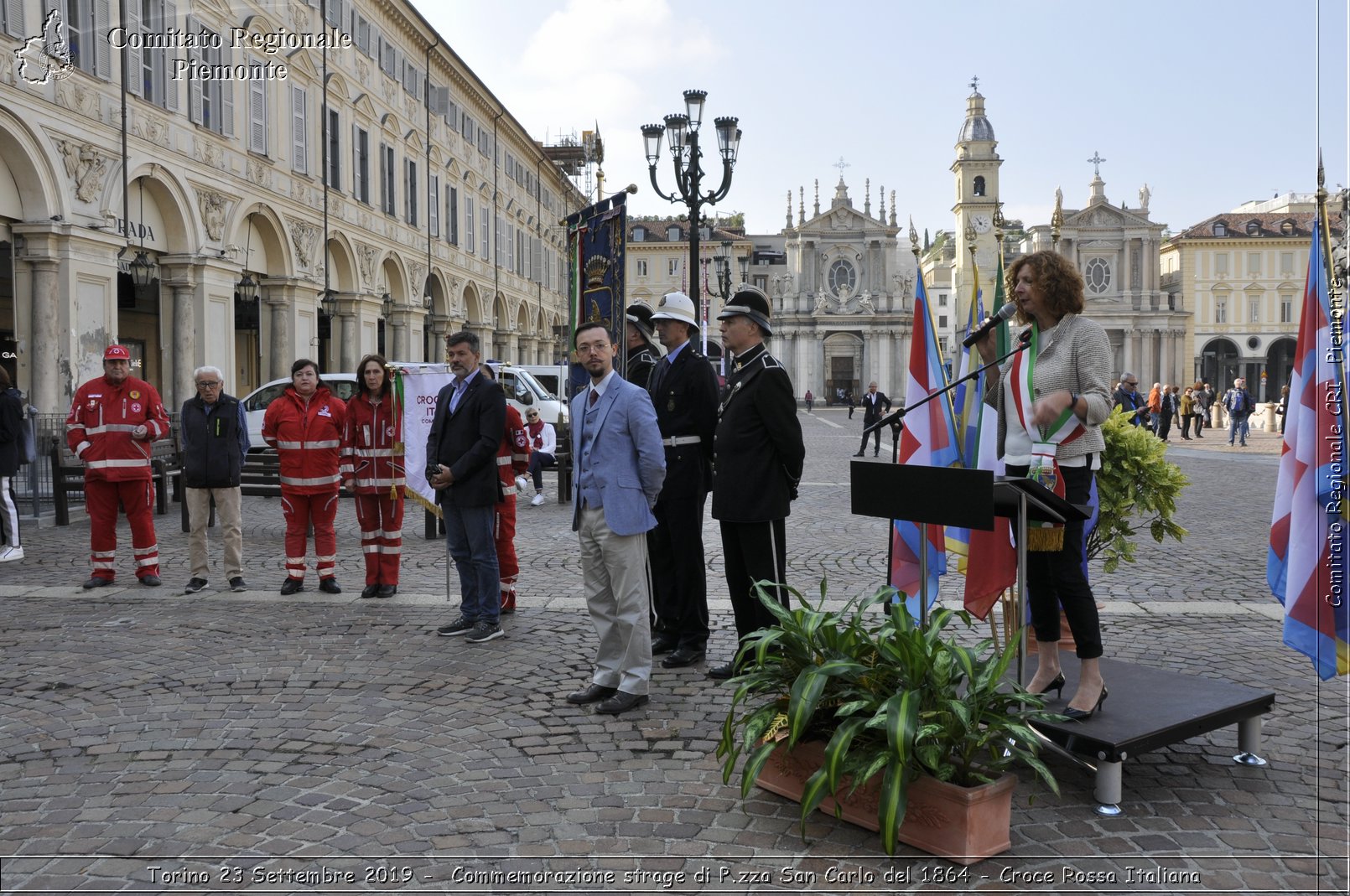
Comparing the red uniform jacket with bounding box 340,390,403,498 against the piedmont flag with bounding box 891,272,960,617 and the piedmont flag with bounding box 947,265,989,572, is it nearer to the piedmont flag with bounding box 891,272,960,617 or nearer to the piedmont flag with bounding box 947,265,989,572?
the piedmont flag with bounding box 891,272,960,617

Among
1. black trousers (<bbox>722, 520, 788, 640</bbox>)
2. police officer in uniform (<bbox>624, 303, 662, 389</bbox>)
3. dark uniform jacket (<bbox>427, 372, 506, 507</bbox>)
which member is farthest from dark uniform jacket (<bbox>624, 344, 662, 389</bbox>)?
black trousers (<bbox>722, 520, 788, 640</bbox>)

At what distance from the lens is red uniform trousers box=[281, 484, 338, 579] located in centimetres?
855

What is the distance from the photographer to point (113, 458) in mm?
8766

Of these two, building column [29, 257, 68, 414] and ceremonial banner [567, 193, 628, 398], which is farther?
building column [29, 257, 68, 414]

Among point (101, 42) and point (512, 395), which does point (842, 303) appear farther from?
point (101, 42)

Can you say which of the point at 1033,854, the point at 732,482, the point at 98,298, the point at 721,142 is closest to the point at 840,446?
the point at 721,142

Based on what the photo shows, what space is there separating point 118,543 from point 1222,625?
1066cm

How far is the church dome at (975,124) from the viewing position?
87.2 meters

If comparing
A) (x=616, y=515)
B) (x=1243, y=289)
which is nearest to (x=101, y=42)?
(x=616, y=515)

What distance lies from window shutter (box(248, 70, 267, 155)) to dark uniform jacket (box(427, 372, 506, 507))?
61.6 ft

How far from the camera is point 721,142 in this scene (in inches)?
662

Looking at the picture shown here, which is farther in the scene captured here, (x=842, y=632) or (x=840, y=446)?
(x=840, y=446)

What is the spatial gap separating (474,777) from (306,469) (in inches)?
189

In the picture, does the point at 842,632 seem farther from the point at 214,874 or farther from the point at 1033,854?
the point at 214,874
